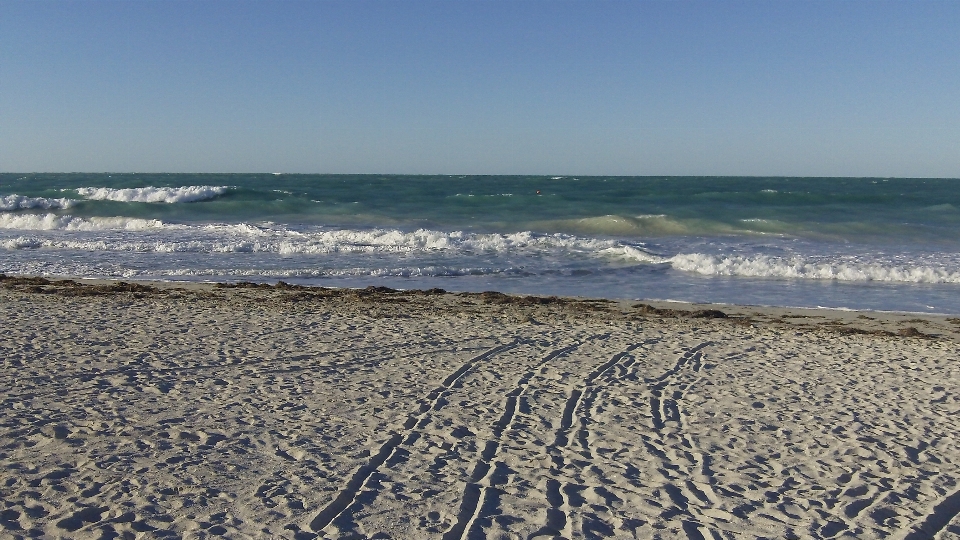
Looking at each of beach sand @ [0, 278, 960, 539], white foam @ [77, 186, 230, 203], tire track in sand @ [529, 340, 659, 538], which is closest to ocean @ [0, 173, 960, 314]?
white foam @ [77, 186, 230, 203]

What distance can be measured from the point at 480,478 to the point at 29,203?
33.6 metres

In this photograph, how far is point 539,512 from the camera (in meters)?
4.34

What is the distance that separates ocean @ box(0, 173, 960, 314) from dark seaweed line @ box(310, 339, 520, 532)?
6825 millimetres

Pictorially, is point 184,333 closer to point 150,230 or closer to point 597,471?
point 597,471

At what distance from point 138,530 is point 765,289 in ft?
39.4

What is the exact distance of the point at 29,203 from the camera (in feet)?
108

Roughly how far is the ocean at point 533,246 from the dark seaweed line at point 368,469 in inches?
269

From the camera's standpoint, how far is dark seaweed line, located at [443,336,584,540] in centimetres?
414

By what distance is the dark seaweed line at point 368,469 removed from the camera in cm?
420

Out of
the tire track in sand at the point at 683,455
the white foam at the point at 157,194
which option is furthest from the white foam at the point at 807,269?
the white foam at the point at 157,194

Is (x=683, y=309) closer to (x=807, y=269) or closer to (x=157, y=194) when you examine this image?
(x=807, y=269)

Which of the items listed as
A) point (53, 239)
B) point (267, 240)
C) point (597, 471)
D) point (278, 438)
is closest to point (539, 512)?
point (597, 471)

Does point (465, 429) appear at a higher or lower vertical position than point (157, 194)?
lower

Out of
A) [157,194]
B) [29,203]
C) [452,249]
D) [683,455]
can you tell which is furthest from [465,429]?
[157,194]
